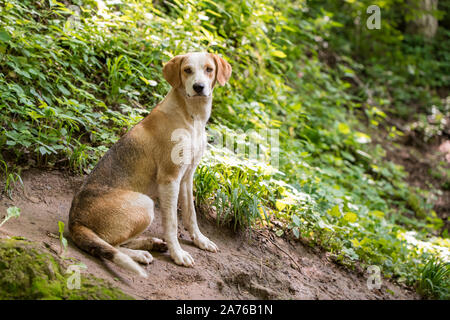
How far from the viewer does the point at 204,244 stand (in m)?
4.20

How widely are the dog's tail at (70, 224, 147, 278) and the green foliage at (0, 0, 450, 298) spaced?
125cm

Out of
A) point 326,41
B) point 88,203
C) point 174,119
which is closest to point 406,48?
point 326,41

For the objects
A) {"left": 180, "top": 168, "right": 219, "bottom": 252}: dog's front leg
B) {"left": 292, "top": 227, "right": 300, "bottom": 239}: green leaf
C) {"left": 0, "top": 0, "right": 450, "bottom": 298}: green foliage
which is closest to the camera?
{"left": 180, "top": 168, "right": 219, "bottom": 252}: dog's front leg

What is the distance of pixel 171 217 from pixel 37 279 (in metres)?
1.24

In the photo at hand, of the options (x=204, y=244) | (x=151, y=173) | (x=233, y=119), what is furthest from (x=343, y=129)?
(x=151, y=173)

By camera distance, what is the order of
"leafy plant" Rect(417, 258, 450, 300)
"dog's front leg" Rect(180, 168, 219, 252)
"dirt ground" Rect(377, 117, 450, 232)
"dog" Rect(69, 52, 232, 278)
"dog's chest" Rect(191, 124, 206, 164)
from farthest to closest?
"dirt ground" Rect(377, 117, 450, 232) → "leafy plant" Rect(417, 258, 450, 300) → "dog's front leg" Rect(180, 168, 219, 252) → "dog's chest" Rect(191, 124, 206, 164) → "dog" Rect(69, 52, 232, 278)

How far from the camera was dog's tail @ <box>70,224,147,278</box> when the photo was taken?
3186 millimetres

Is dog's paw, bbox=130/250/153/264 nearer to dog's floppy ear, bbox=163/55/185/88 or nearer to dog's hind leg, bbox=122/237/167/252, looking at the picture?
dog's hind leg, bbox=122/237/167/252

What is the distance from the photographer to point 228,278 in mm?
3916

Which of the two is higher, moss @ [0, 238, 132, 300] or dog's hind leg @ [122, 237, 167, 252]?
moss @ [0, 238, 132, 300]

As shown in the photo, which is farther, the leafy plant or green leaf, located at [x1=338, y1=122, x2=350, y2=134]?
green leaf, located at [x1=338, y1=122, x2=350, y2=134]

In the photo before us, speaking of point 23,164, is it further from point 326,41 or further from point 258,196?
point 326,41

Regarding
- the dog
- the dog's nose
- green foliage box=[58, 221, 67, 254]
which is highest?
the dog's nose

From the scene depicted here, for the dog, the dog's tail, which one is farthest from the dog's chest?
the dog's tail
